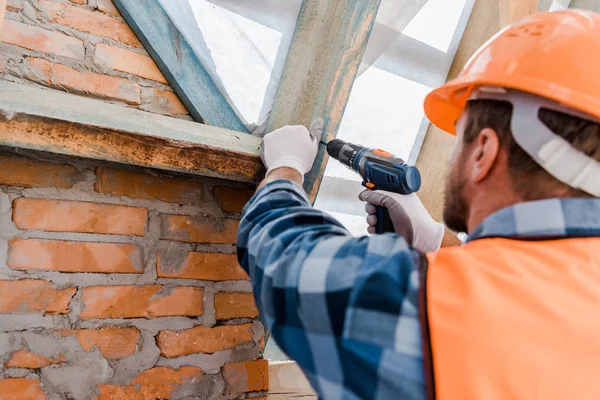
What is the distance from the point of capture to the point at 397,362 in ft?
1.94

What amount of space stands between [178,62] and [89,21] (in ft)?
0.76

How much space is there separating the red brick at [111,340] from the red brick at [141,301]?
0.04 m

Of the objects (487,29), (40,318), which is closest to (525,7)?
(487,29)

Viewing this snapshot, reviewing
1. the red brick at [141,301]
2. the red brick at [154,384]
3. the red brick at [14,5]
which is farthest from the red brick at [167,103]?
the red brick at [154,384]

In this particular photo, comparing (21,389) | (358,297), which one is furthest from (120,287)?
(358,297)

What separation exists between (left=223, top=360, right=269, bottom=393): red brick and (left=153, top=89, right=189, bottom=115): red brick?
28.8 inches

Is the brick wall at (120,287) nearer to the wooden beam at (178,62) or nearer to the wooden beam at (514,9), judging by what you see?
the wooden beam at (178,62)

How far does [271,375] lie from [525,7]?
1.52 meters

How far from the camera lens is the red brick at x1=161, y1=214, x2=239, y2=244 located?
3.94 ft

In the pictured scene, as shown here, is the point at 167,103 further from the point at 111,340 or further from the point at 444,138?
the point at 444,138

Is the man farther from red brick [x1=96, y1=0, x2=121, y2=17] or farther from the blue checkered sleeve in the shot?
red brick [x1=96, y1=0, x2=121, y2=17]

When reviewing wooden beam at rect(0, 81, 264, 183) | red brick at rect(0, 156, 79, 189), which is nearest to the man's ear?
wooden beam at rect(0, 81, 264, 183)

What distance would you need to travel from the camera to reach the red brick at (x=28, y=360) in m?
0.99

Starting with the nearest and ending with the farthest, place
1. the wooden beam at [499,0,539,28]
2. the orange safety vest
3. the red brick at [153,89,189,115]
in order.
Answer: the orange safety vest
the red brick at [153,89,189,115]
the wooden beam at [499,0,539,28]
